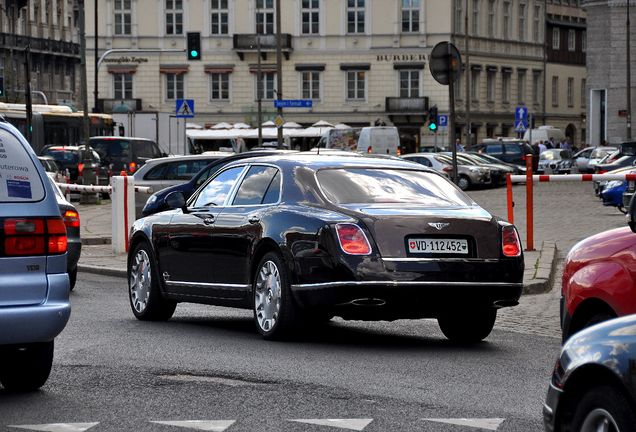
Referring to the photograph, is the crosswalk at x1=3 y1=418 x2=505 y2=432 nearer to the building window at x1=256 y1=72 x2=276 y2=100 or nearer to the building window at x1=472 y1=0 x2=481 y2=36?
the building window at x1=256 y1=72 x2=276 y2=100

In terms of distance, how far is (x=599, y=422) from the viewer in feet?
19.3

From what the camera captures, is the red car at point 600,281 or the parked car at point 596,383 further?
the red car at point 600,281

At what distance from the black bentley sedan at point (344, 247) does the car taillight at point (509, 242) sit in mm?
11

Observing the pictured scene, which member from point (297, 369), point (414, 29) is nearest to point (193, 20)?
Result: point (414, 29)

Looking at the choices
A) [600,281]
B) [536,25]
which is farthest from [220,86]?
[600,281]

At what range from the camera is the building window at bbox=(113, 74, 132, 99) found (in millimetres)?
102062

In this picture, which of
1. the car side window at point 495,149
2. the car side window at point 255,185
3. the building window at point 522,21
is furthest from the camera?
the building window at point 522,21

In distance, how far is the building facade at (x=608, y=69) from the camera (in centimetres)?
8931

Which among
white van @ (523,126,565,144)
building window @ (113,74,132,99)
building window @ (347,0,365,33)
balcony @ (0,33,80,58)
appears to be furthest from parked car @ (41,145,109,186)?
balcony @ (0,33,80,58)

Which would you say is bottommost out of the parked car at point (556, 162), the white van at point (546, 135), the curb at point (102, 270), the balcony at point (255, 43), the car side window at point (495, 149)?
the parked car at point (556, 162)

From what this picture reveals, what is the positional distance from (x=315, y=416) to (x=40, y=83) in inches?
4483

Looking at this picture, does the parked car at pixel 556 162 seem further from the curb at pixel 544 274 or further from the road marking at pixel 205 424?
the road marking at pixel 205 424

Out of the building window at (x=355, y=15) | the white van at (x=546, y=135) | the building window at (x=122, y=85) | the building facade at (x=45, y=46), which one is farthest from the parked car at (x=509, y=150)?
the building facade at (x=45, y=46)

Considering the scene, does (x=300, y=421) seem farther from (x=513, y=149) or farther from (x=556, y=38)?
(x=556, y=38)
